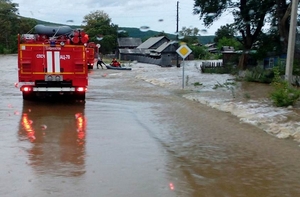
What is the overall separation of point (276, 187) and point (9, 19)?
316 feet

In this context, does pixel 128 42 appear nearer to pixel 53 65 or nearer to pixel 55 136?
pixel 53 65

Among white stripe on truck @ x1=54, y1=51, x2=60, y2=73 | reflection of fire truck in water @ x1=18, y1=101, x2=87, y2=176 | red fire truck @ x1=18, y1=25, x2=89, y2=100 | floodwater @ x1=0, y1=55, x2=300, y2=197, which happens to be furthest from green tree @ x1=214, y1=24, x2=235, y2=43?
reflection of fire truck in water @ x1=18, y1=101, x2=87, y2=176

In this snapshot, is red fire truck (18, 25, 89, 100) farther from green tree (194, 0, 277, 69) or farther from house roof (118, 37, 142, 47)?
house roof (118, 37, 142, 47)

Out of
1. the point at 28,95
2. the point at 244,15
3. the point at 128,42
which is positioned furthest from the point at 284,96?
the point at 128,42

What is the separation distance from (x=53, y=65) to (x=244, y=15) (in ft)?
79.5

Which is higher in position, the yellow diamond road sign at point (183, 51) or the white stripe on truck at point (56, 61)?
the yellow diamond road sign at point (183, 51)

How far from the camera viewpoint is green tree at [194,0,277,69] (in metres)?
32.4

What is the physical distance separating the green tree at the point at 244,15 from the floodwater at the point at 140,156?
22279 mm

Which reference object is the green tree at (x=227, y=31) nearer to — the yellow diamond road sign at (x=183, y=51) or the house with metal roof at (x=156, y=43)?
the yellow diamond road sign at (x=183, y=51)

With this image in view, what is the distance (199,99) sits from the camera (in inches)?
653

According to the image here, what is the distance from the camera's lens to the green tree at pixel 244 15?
106 ft

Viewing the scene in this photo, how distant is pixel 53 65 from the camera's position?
13.5m

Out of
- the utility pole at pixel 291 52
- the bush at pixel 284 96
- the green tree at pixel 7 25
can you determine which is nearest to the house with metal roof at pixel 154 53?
the green tree at pixel 7 25

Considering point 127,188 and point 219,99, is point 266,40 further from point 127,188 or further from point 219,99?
point 127,188
